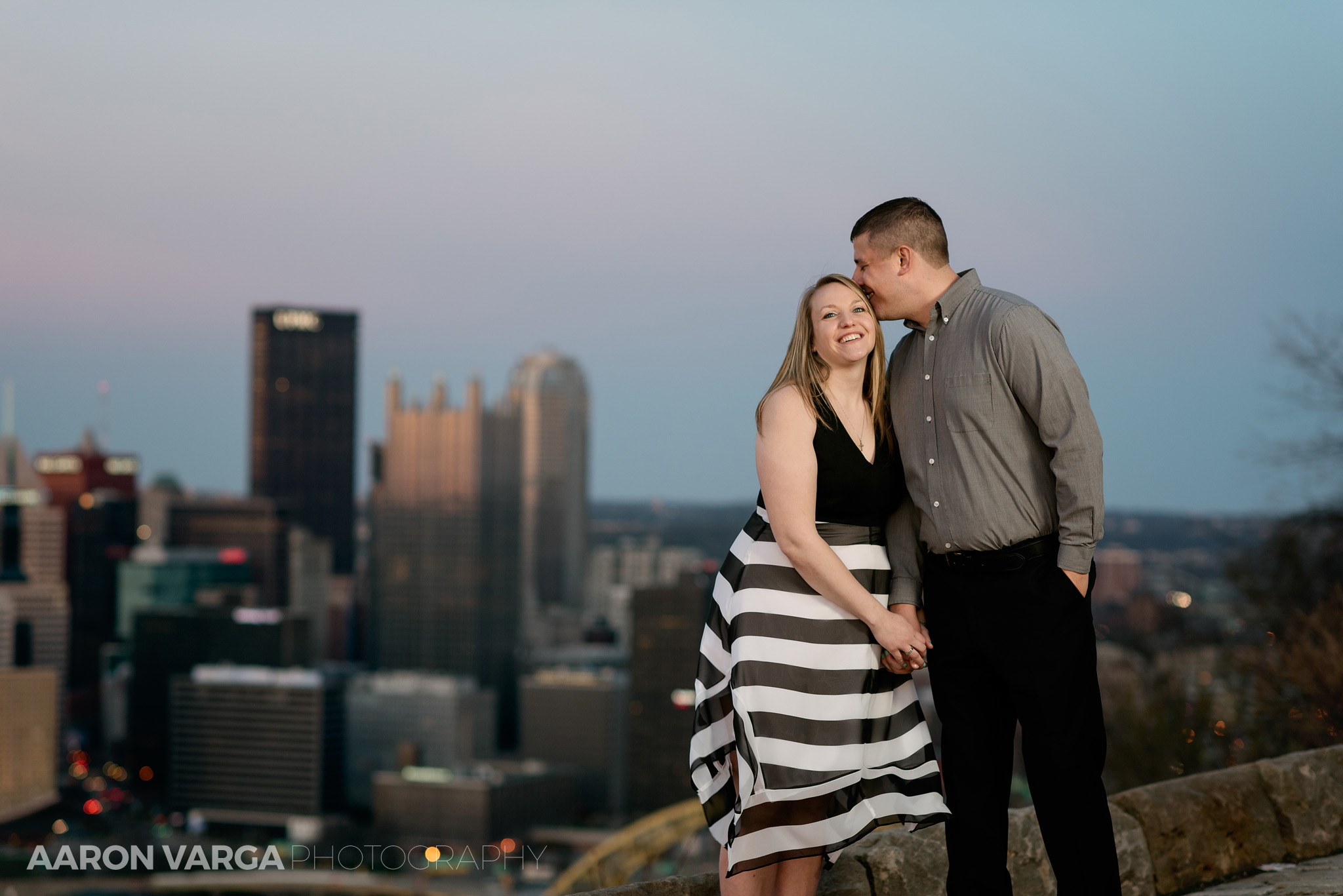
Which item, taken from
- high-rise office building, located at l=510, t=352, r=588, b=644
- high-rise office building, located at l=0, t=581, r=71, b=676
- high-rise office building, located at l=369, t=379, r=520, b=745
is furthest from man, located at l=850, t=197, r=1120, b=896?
high-rise office building, located at l=510, t=352, r=588, b=644

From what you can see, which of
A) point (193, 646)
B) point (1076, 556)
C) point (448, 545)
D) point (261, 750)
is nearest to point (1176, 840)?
point (1076, 556)

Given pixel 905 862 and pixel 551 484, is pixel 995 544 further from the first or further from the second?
pixel 551 484

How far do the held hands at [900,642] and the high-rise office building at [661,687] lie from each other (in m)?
65.5

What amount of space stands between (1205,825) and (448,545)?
9678 cm

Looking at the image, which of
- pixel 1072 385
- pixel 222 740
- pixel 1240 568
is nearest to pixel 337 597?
pixel 222 740

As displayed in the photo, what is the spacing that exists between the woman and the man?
80 millimetres

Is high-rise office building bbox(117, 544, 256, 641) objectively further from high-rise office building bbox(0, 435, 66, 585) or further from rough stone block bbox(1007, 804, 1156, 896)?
rough stone block bbox(1007, 804, 1156, 896)

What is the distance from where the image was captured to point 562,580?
374ft

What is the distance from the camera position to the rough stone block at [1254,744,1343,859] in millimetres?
3549

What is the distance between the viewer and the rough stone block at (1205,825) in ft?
10.8

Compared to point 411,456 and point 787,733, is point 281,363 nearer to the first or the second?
point 411,456

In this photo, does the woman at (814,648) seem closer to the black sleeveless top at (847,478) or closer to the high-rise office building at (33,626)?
the black sleeveless top at (847,478)

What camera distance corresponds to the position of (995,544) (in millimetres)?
2471

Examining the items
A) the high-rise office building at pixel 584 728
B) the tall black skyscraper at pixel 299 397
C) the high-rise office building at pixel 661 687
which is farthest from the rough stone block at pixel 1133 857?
the tall black skyscraper at pixel 299 397
